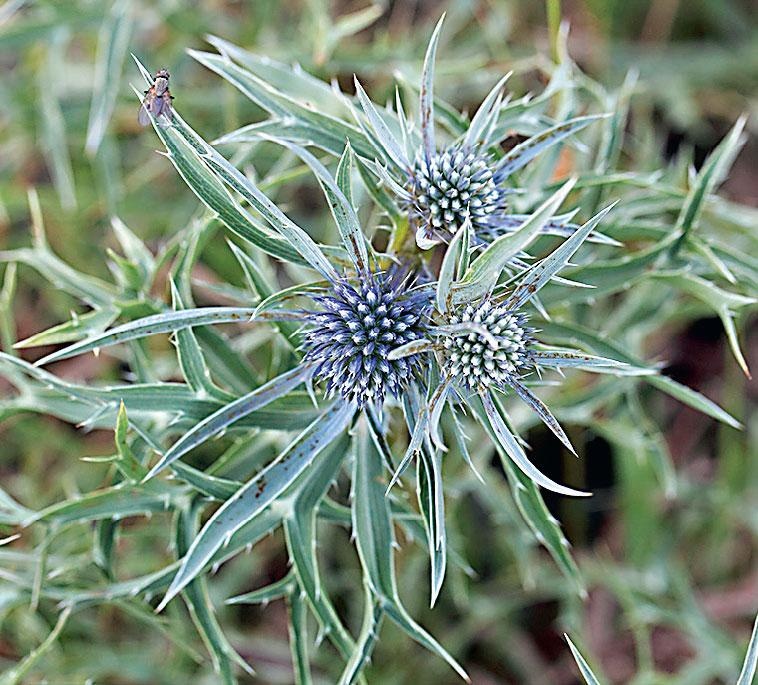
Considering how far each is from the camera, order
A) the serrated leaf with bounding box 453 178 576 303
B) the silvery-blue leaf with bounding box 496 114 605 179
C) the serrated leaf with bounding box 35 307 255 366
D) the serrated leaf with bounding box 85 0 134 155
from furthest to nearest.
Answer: the serrated leaf with bounding box 85 0 134 155 → the silvery-blue leaf with bounding box 496 114 605 179 → the serrated leaf with bounding box 35 307 255 366 → the serrated leaf with bounding box 453 178 576 303

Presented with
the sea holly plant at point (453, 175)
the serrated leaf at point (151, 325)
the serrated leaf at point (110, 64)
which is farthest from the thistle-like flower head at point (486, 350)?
Answer: the serrated leaf at point (110, 64)

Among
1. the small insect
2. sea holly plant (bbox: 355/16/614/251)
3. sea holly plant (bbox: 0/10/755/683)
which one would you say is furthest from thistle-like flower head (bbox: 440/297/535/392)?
the small insect

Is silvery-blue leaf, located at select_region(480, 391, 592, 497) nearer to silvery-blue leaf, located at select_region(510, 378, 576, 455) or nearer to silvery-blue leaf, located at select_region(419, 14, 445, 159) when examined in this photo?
silvery-blue leaf, located at select_region(510, 378, 576, 455)

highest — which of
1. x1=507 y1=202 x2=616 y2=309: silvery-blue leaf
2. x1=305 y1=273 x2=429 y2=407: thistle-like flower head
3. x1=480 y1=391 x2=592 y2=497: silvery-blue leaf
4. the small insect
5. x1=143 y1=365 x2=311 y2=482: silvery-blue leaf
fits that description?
the small insect

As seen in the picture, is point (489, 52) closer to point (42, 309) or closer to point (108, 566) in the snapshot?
point (42, 309)

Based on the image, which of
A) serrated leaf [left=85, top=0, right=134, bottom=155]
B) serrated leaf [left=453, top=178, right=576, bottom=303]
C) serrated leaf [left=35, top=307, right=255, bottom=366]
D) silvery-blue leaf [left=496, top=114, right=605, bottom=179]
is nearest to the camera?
serrated leaf [left=453, top=178, right=576, bottom=303]

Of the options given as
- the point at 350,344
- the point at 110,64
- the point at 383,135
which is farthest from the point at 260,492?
the point at 110,64

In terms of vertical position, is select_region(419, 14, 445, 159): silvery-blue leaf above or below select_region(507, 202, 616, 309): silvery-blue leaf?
above
